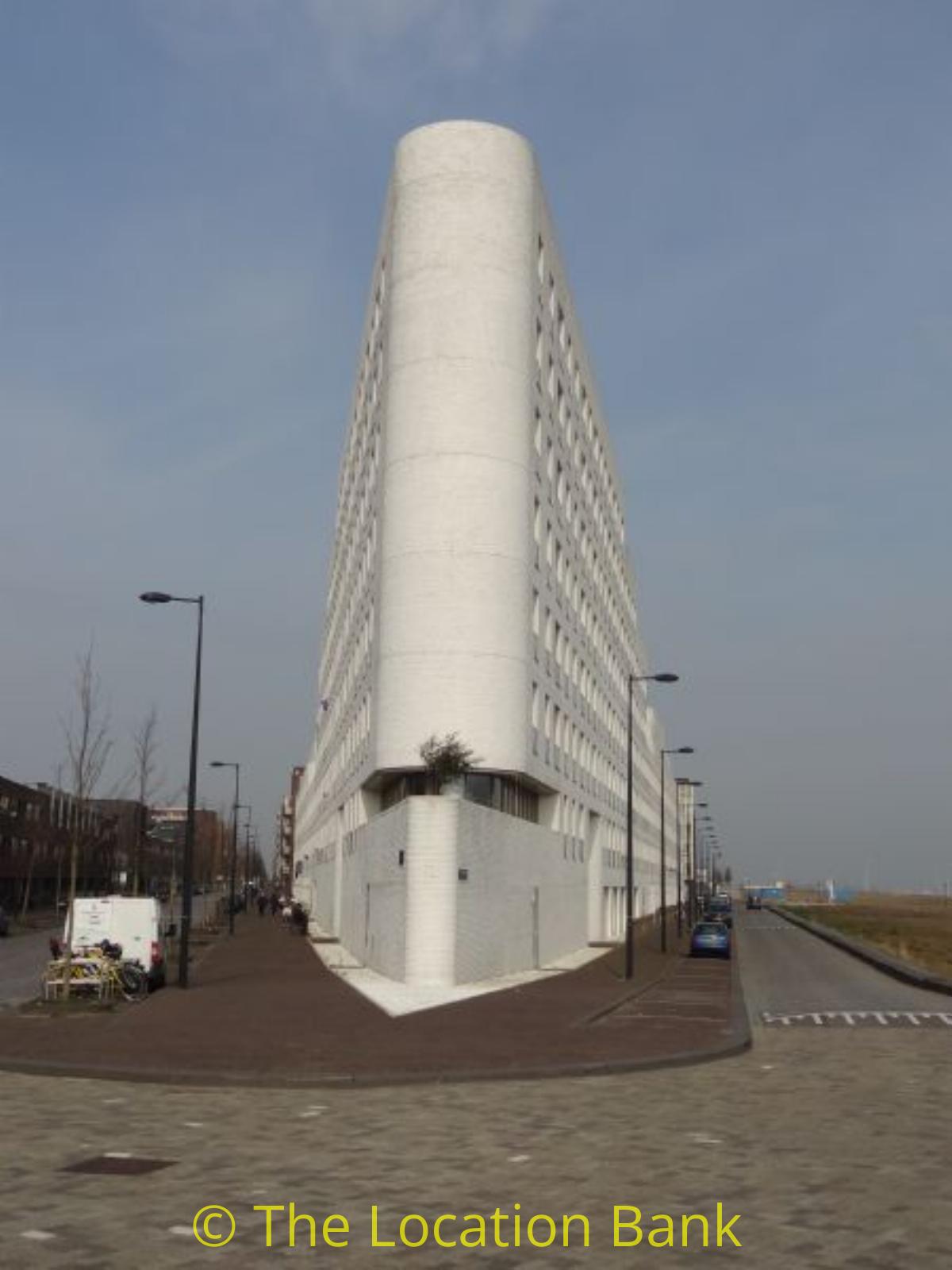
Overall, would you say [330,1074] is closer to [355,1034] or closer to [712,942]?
[355,1034]

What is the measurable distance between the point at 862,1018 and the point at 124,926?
15.9 m

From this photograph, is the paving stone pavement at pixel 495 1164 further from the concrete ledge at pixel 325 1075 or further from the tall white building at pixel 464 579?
the tall white building at pixel 464 579

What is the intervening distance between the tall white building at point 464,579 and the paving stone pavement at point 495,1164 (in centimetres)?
1744

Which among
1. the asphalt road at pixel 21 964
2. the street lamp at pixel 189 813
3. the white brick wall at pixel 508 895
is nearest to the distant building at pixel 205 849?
the asphalt road at pixel 21 964

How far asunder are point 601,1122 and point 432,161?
34.0m

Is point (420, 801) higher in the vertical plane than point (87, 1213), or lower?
higher

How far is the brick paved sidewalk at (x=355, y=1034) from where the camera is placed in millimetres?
16531

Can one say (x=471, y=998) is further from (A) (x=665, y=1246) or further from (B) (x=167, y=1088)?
(A) (x=665, y=1246)

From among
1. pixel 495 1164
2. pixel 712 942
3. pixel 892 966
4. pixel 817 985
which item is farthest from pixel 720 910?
pixel 495 1164

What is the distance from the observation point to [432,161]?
134 ft

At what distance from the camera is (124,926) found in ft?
98.1

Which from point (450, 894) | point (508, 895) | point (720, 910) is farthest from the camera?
Result: point (720, 910)

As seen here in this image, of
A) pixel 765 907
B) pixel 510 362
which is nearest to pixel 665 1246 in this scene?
pixel 510 362

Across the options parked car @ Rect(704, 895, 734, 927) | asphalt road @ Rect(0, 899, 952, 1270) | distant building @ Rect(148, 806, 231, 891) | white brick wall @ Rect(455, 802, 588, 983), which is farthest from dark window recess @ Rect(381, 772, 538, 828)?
distant building @ Rect(148, 806, 231, 891)
